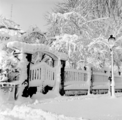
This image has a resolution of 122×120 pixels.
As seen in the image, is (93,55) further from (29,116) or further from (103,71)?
(29,116)

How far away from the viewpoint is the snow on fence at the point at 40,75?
24.7 feet

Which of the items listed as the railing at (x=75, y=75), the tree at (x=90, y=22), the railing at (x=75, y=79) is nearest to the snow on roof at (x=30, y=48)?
the railing at (x=75, y=75)

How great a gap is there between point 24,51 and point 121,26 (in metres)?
9.02

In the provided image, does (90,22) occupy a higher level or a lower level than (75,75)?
higher

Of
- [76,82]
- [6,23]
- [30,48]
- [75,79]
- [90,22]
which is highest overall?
[90,22]

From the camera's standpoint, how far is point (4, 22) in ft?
37.4

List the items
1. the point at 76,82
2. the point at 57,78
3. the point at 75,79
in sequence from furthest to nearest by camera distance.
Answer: the point at 75,79 → the point at 76,82 → the point at 57,78

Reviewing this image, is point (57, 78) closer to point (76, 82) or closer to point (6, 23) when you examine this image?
point (76, 82)

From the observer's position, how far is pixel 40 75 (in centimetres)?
776

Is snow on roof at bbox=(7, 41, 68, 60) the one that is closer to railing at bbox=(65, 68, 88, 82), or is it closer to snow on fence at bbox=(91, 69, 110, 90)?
railing at bbox=(65, 68, 88, 82)

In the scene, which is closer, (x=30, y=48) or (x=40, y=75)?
(x=30, y=48)

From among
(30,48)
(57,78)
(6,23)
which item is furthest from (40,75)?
(6,23)

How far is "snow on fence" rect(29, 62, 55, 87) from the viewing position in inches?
296

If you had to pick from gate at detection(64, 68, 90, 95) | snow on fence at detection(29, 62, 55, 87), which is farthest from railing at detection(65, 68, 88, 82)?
snow on fence at detection(29, 62, 55, 87)
